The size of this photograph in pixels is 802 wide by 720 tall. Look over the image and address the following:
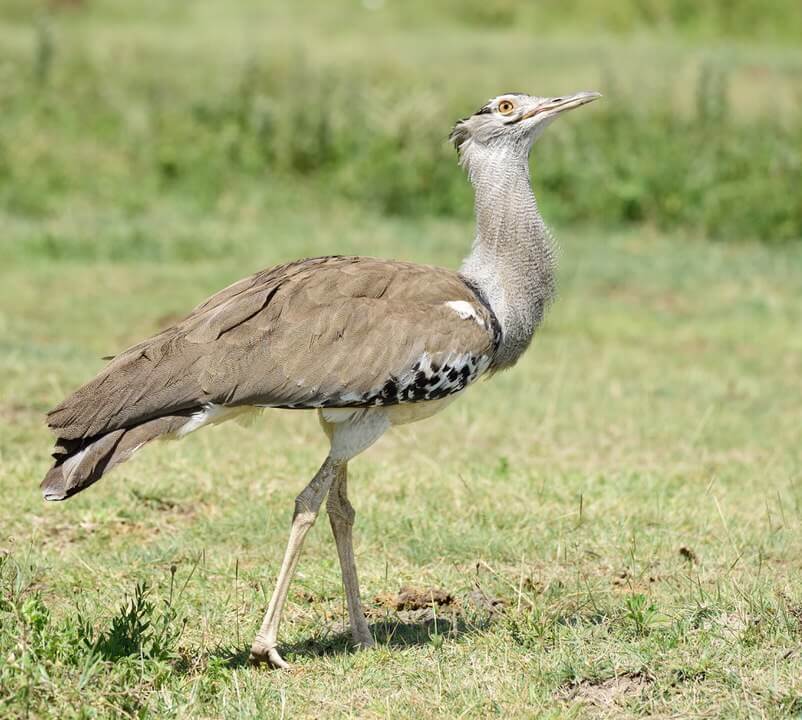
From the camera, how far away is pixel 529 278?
170 inches

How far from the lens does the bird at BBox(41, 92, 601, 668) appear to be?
374cm

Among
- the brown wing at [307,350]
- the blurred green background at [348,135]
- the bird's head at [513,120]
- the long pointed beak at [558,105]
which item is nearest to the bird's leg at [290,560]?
the brown wing at [307,350]

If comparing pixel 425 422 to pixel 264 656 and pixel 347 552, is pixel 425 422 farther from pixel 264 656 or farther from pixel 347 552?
pixel 264 656

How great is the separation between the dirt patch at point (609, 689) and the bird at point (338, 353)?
2.40 feet

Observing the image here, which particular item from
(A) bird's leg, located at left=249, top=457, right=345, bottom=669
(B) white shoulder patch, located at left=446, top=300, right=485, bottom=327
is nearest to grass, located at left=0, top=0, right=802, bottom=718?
(A) bird's leg, located at left=249, top=457, right=345, bottom=669

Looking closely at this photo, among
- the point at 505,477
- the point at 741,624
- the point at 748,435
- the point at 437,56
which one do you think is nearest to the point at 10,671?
the point at 741,624

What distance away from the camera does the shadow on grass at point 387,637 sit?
3941mm

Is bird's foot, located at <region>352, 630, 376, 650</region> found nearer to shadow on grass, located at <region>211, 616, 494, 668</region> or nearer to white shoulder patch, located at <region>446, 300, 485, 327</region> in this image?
shadow on grass, located at <region>211, 616, 494, 668</region>

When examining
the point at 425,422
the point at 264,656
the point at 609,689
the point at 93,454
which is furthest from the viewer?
the point at 425,422

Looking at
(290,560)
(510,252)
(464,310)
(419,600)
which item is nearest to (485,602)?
(419,600)

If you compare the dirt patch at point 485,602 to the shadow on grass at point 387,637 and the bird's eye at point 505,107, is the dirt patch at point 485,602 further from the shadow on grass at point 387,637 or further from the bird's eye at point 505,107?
the bird's eye at point 505,107

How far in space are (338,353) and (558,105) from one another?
1.16 metres

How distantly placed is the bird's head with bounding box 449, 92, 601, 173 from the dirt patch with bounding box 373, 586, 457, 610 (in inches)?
57.4

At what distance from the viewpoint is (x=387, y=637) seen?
4090 mm
